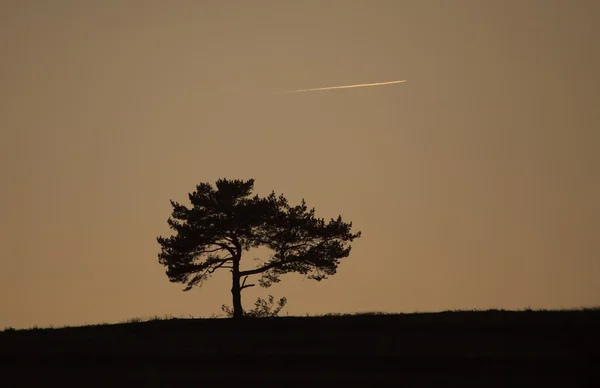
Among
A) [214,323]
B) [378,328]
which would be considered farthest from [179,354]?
[214,323]

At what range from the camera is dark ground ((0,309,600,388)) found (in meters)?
25.1

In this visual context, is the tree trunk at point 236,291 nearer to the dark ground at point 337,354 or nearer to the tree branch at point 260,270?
the tree branch at point 260,270

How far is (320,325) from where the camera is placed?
40.9 metres

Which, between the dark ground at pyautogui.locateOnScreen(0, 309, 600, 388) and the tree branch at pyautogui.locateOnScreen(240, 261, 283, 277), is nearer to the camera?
the dark ground at pyautogui.locateOnScreen(0, 309, 600, 388)

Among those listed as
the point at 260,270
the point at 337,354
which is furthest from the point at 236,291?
the point at 337,354

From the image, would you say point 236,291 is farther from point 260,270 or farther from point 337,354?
point 337,354

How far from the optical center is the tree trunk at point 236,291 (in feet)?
173

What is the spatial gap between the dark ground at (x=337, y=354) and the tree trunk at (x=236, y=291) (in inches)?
401

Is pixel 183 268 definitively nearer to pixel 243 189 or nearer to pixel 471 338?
pixel 243 189

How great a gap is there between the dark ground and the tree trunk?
33.4ft

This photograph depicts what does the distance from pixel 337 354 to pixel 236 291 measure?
24.0 meters

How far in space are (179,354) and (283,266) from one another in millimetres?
22495

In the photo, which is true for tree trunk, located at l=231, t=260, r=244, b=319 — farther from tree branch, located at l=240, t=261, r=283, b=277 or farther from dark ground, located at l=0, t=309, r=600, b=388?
dark ground, located at l=0, t=309, r=600, b=388

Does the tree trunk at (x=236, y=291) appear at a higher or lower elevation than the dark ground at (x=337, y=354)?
higher
